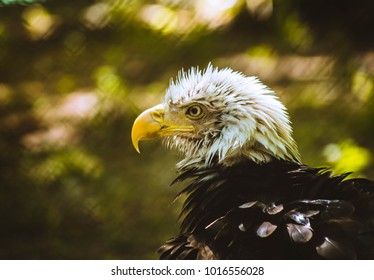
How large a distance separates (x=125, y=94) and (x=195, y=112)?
645 millimetres

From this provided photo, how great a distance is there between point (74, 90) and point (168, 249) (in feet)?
3.67

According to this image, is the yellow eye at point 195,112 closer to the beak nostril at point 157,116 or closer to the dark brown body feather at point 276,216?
the beak nostril at point 157,116

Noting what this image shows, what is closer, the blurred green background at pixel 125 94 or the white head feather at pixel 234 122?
the white head feather at pixel 234 122

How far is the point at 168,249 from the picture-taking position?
192cm

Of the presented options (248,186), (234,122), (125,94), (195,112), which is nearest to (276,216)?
(248,186)

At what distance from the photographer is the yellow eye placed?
2.19 metres

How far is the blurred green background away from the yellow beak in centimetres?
53

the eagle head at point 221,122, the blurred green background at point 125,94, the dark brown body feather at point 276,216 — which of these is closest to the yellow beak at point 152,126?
the eagle head at point 221,122

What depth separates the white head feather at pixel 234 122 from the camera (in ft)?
6.81

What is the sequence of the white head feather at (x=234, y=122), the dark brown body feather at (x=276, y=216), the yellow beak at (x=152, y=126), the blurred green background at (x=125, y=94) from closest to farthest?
1. the dark brown body feather at (x=276, y=216)
2. the white head feather at (x=234, y=122)
3. the yellow beak at (x=152, y=126)
4. the blurred green background at (x=125, y=94)

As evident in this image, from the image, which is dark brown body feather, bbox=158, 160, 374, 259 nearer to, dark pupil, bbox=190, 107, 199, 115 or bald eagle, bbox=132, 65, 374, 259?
bald eagle, bbox=132, 65, 374, 259

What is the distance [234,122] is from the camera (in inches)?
83.6

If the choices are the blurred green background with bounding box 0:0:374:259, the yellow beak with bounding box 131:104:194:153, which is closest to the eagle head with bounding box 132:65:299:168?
the yellow beak with bounding box 131:104:194:153

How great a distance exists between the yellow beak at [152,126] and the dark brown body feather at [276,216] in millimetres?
254
